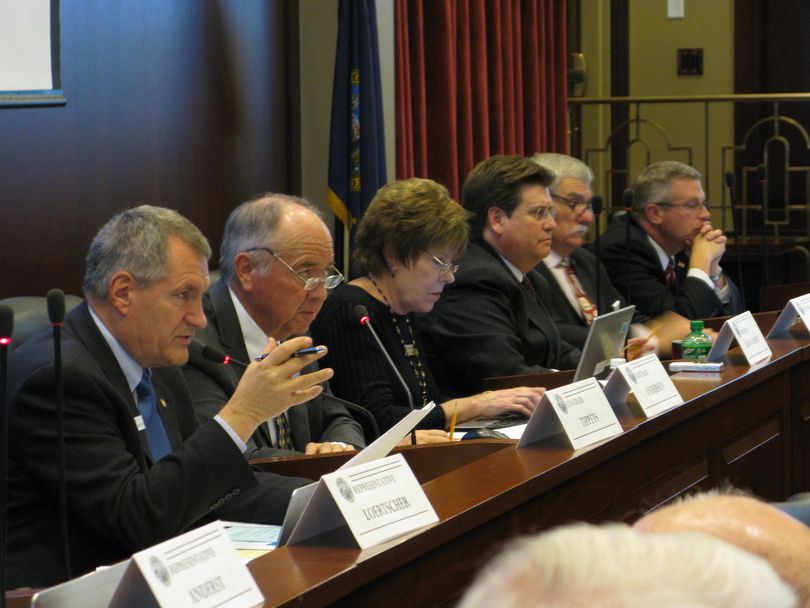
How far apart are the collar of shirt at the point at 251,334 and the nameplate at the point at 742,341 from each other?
127cm

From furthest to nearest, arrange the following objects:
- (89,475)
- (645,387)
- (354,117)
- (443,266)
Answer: (354,117) < (443,266) < (645,387) < (89,475)

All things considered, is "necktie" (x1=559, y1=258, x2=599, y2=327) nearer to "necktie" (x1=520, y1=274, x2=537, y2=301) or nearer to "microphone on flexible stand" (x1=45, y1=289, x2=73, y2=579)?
"necktie" (x1=520, y1=274, x2=537, y2=301)

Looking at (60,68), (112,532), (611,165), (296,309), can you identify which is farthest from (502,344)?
(611,165)

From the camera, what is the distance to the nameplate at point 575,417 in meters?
2.46

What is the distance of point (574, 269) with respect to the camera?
4.65 meters

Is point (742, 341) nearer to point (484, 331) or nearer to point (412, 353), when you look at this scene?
point (484, 331)

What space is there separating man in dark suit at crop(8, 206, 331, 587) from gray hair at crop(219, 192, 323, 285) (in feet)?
1.74

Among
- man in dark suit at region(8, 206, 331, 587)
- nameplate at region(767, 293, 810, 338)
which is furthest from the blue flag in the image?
man in dark suit at region(8, 206, 331, 587)

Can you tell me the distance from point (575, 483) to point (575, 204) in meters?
2.38

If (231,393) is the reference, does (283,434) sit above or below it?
below

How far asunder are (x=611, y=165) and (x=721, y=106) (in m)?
0.86

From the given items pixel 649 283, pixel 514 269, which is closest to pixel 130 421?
pixel 514 269

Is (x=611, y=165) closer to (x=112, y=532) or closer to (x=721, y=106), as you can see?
(x=721, y=106)

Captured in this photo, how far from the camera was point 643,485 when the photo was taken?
2.70 metres
